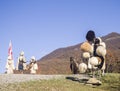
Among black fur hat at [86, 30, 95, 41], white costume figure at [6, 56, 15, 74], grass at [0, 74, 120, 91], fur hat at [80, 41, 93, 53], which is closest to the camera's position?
grass at [0, 74, 120, 91]

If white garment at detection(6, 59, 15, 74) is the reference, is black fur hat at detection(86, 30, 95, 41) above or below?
above

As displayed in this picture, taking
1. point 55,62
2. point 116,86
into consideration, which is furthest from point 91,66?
point 55,62

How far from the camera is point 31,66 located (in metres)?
36.3

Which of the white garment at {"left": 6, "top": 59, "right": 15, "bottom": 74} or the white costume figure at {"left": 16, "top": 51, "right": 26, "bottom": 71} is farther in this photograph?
the white costume figure at {"left": 16, "top": 51, "right": 26, "bottom": 71}

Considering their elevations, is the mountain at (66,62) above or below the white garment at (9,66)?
above

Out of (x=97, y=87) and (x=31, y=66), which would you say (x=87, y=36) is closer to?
(x=97, y=87)

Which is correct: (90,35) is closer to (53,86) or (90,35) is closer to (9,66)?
(53,86)

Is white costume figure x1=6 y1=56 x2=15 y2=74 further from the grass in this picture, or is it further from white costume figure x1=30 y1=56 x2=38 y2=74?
the grass

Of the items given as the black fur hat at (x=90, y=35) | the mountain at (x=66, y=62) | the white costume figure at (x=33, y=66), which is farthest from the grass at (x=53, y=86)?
the white costume figure at (x=33, y=66)

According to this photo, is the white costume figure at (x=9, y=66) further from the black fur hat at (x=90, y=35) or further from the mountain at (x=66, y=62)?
the black fur hat at (x=90, y=35)

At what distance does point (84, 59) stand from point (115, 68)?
17453mm

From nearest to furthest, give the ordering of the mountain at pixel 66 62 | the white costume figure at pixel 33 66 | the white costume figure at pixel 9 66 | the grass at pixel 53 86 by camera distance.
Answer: the grass at pixel 53 86 → the white costume figure at pixel 9 66 → the white costume figure at pixel 33 66 → the mountain at pixel 66 62

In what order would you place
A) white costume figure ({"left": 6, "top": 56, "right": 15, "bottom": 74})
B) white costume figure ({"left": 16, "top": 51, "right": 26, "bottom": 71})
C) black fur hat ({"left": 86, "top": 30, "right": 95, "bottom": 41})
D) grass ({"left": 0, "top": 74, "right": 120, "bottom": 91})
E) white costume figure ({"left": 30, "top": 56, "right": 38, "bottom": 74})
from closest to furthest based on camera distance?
1. grass ({"left": 0, "top": 74, "right": 120, "bottom": 91})
2. black fur hat ({"left": 86, "top": 30, "right": 95, "bottom": 41})
3. white costume figure ({"left": 6, "top": 56, "right": 15, "bottom": 74})
4. white costume figure ({"left": 16, "top": 51, "right": 26, "bottom": 71})
5. white costume figure ({"left": 30, "top": 56, "right": 38, "bottom": 74})

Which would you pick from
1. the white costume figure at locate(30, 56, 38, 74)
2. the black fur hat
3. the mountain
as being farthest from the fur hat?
the white costume figure at locate(30, 56, 38, 74)
